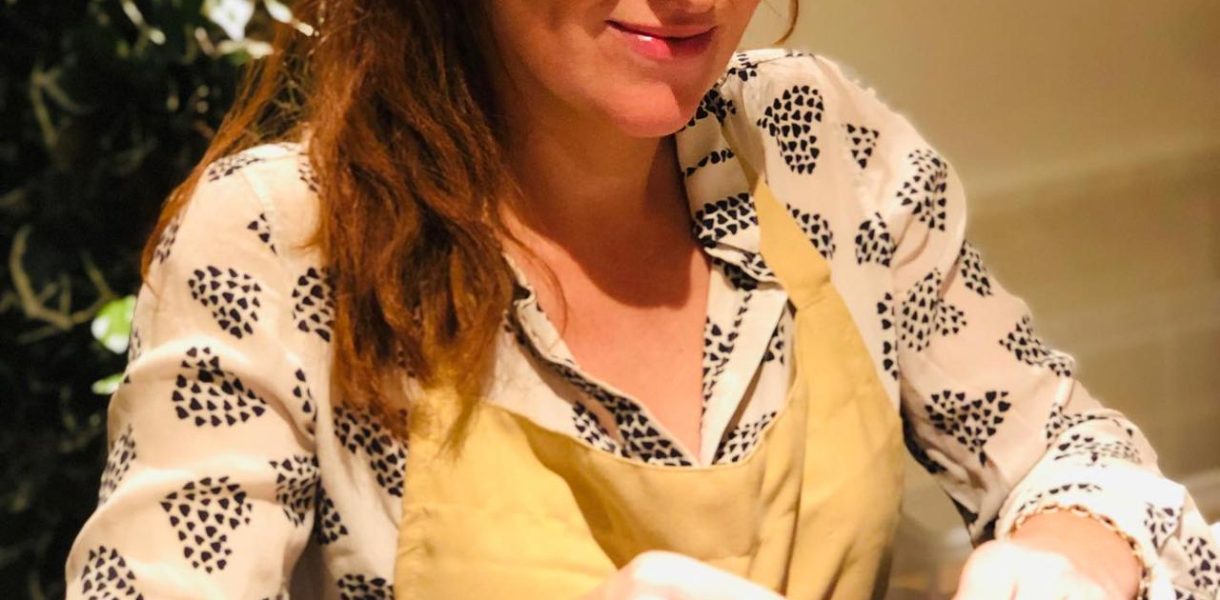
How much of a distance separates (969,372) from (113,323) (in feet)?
3.42

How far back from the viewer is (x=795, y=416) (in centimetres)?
88

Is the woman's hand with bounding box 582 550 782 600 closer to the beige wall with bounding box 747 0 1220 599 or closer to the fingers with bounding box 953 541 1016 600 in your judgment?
the fingers with bounding box 953 541 1016 600

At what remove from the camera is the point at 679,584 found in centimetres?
68

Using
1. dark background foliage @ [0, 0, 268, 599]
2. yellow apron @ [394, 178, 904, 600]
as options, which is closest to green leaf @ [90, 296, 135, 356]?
dark background foliage @ [0, 0, 268, 599]

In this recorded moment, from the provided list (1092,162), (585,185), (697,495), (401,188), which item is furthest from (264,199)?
(1092,162)

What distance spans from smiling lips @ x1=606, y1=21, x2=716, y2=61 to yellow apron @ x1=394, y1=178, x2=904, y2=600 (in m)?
0.18

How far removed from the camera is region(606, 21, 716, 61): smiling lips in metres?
0.77

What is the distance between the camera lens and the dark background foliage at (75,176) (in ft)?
4.96

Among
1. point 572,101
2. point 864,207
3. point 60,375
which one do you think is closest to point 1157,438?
point 864,207

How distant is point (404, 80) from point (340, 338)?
169mm

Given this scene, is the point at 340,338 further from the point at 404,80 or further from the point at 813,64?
the point at 813,64

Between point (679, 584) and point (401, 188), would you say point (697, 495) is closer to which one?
point (679, 584)

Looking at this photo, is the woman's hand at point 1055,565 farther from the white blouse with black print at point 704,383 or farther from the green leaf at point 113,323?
the green leaf at point 113,323

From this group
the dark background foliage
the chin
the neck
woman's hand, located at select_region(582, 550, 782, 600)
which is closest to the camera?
Result: woman's hand, located at select_region(582, 550, 782, 600)
